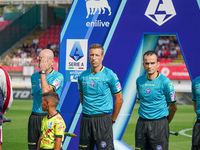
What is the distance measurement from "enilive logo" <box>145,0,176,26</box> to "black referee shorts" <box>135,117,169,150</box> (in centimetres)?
185

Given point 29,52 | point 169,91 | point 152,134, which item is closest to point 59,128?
point 152,134

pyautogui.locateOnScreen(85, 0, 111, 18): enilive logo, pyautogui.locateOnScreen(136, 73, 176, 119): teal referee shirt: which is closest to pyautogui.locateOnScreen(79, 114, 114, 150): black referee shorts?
pyautogui.locateOnScreen(136, 73, 176, 119): teal referee shirt

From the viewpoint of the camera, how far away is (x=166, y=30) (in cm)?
618

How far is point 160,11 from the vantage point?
20.3ft

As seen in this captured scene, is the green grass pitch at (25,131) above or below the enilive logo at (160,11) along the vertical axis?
below

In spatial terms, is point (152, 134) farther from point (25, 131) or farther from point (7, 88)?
point (25, 131)

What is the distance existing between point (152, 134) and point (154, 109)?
331 millimetres

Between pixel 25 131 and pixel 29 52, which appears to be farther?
pixel 29 52

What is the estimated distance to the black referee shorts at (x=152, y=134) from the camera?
198 inches

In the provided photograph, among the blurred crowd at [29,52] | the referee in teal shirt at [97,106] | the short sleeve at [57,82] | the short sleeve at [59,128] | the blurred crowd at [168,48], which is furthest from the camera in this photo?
the blurred crowd at [29,52]

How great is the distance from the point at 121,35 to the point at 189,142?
4062mm

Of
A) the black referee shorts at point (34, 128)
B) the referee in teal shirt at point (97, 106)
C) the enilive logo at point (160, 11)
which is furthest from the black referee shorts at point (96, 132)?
the enilive logo at point (160, 11)

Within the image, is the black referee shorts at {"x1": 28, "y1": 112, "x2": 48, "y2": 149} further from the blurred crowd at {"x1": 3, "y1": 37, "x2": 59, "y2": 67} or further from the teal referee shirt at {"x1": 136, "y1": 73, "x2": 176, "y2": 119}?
the blurred crowd at {"x1": 3, "y1": 37, "x2": 59, "y2": 67}

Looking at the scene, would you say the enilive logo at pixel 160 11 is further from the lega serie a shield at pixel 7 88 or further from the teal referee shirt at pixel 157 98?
the lega serie a shield at pixel 7 88
